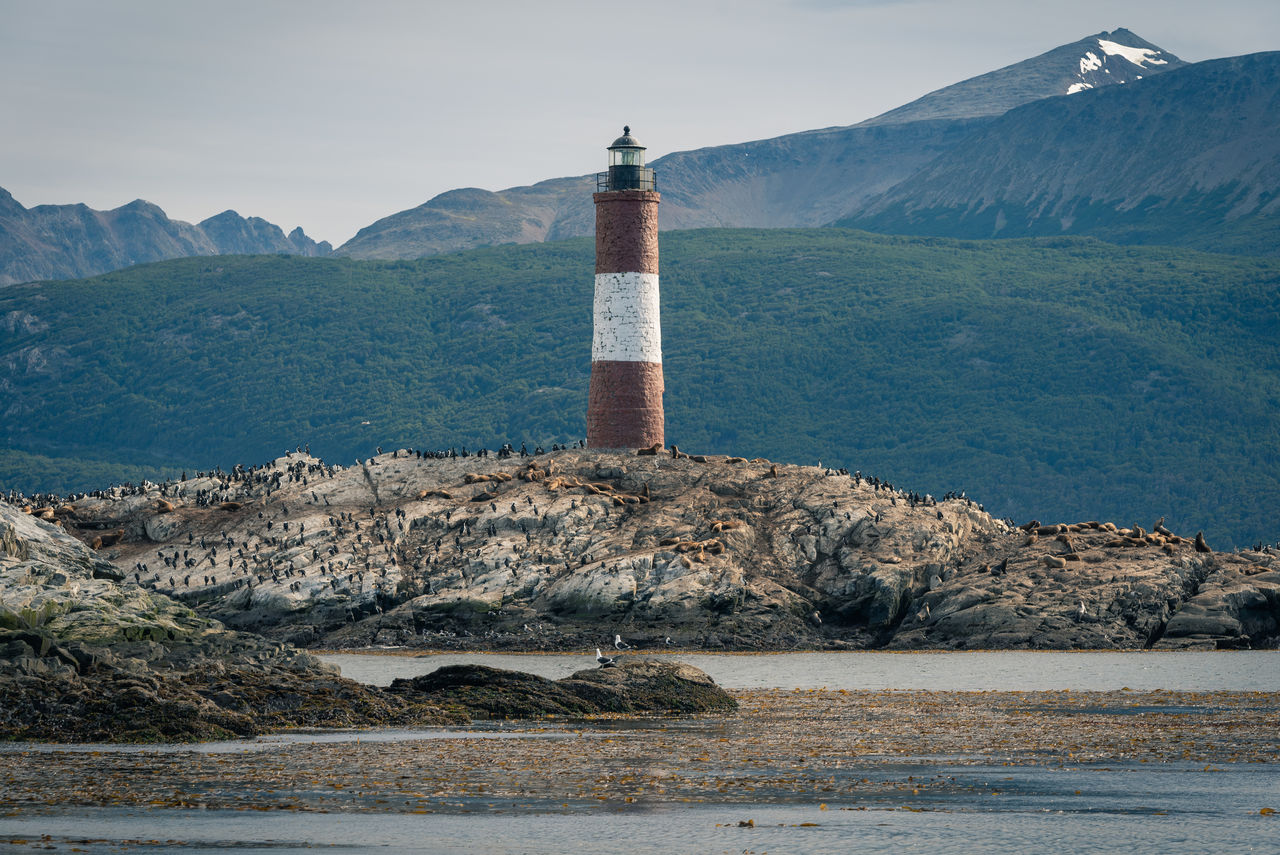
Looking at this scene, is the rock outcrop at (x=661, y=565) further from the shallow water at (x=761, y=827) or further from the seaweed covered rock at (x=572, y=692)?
the shallow water at (x=761, y=827)

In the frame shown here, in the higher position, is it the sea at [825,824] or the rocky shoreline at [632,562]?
the sea at [825,824]

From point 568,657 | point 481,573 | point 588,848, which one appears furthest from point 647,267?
point 588,848

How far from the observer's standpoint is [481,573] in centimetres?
7350

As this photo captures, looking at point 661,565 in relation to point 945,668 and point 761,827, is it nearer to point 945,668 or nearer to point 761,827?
point 945,668

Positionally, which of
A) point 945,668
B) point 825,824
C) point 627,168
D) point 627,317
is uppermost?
point 627,168

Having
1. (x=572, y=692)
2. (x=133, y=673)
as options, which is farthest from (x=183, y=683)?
(x=572, y=692)

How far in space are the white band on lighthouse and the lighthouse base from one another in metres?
0.60

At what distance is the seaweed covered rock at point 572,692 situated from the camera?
42625 mm

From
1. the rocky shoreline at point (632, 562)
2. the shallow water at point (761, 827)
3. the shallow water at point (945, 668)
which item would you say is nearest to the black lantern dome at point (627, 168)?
the rocky shoreline at point (632, 562)

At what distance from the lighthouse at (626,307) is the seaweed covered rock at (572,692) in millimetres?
37088

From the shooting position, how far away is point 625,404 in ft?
271

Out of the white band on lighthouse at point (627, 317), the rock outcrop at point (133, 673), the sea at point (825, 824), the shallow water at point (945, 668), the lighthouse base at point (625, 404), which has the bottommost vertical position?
the shallow water at point (945, 668)

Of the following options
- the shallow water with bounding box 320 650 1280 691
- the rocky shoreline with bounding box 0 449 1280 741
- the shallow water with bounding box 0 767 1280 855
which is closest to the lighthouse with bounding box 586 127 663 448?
the rocky shoreline with bounding box 0 449 1280 741

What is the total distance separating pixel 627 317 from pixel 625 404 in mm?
4283
